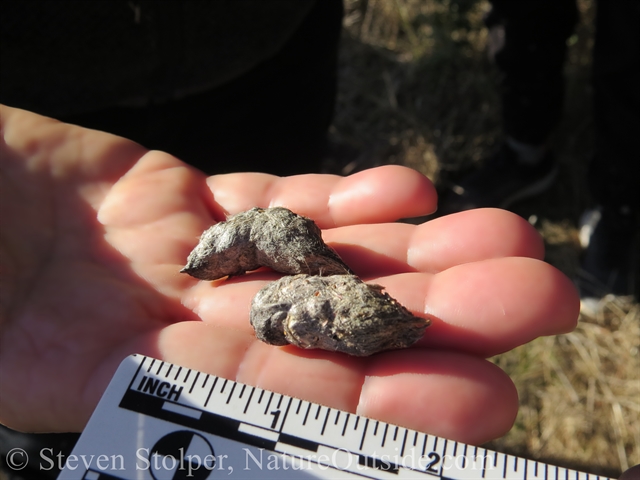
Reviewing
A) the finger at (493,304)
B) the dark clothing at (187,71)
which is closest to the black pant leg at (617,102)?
the dark clothing at (187,71)

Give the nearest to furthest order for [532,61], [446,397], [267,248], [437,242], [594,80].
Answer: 1. [446,397]
2. [437,242]
3. [267,248]
4. [594,80]
5. [532,61]

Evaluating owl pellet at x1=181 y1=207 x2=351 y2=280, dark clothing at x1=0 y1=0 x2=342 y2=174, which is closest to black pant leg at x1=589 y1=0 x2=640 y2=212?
dark clothing at x1=0 y1=0 x2=342 y2=174

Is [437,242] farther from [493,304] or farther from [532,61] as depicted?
[532,61]

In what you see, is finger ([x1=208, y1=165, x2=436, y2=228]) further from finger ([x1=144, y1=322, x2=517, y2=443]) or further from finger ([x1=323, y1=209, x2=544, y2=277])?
finger ([x1=144, y1=322, x2=517, y2=443])

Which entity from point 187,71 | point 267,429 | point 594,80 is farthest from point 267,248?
point 594,80

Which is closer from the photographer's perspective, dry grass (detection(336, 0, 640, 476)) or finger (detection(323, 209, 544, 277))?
finger (detection(323, 209, 544, 277))

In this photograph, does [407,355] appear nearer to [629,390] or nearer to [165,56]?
[165,56]

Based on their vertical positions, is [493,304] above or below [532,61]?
below
